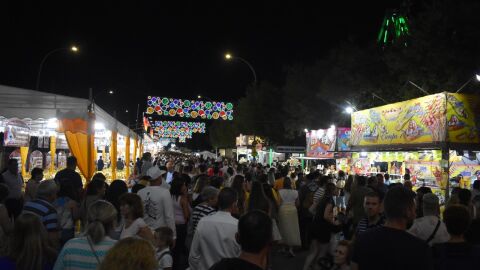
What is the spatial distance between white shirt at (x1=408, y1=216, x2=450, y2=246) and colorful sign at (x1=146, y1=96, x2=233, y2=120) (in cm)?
4135

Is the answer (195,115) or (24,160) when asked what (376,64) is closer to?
(195,115)

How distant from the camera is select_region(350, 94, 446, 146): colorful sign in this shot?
1591 centimetres

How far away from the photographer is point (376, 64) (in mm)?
32625

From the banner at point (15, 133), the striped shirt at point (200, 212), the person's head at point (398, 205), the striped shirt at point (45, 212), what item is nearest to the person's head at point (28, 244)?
the striped shirt at point (45, 212)

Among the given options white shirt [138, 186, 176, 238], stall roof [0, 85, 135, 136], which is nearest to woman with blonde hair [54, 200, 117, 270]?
white shirt [138, 186, 176, 238]

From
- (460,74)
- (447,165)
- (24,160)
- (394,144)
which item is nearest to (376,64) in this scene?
(460,74)

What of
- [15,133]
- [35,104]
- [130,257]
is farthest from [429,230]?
[15,133]

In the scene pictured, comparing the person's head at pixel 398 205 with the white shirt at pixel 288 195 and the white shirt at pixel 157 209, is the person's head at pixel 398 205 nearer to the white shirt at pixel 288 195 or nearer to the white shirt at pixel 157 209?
the white shirt at pixel 157 209

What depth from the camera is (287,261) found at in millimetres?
9953

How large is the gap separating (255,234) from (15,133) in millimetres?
13012

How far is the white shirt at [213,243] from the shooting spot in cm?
456

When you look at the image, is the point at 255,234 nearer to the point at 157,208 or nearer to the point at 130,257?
the point at 130,257

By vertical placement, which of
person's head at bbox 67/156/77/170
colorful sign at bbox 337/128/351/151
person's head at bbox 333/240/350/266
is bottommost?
person's head at bbox 333/240/350/266

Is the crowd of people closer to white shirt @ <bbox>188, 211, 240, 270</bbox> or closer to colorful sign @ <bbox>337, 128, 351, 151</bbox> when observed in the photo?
white shirt @ <bbox>188, 211, 240, 270</bbox>
